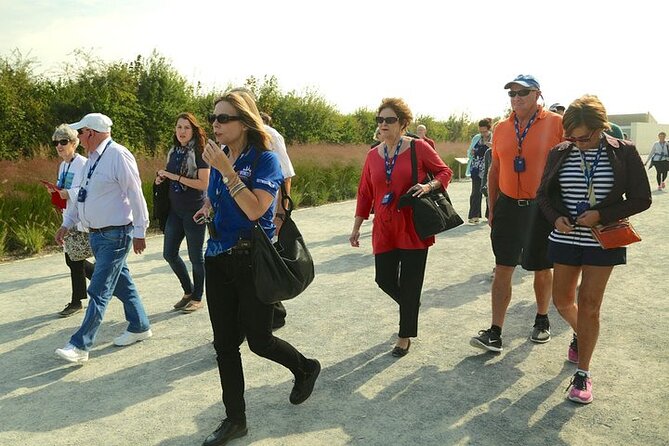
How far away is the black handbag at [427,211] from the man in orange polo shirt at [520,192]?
450 mm

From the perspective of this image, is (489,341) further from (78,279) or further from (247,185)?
(78,279)

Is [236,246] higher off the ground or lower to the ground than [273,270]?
higher

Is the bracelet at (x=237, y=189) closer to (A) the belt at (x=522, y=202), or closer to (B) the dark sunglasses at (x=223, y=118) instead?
(B) the dark sunglasses at (x=223, y=118)

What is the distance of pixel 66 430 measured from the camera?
346 centimetres

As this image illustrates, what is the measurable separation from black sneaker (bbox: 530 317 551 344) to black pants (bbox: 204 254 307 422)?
252 centimetres

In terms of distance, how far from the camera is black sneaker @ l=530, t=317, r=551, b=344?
15.5ft

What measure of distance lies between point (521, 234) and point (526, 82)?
3.83 feet

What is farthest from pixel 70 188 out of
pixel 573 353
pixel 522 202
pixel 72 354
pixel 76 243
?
pixel 573 353

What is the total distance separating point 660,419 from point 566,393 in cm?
55

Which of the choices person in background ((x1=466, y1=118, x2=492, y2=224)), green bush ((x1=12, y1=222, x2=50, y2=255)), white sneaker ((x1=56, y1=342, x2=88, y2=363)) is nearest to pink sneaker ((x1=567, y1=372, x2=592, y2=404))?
white sneaker ((x1=56, y1=342, x2=88, y2=363))

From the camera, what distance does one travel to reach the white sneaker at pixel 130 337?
4.89m

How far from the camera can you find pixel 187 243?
18.9 ft

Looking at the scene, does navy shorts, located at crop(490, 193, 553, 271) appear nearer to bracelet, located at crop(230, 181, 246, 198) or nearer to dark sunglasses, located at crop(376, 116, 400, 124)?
dark sunglasses, located at crop(376, 116, 400, 124)

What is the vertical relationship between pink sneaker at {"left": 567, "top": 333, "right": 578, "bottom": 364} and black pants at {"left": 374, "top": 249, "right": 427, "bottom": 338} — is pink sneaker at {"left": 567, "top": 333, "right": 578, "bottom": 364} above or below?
below
